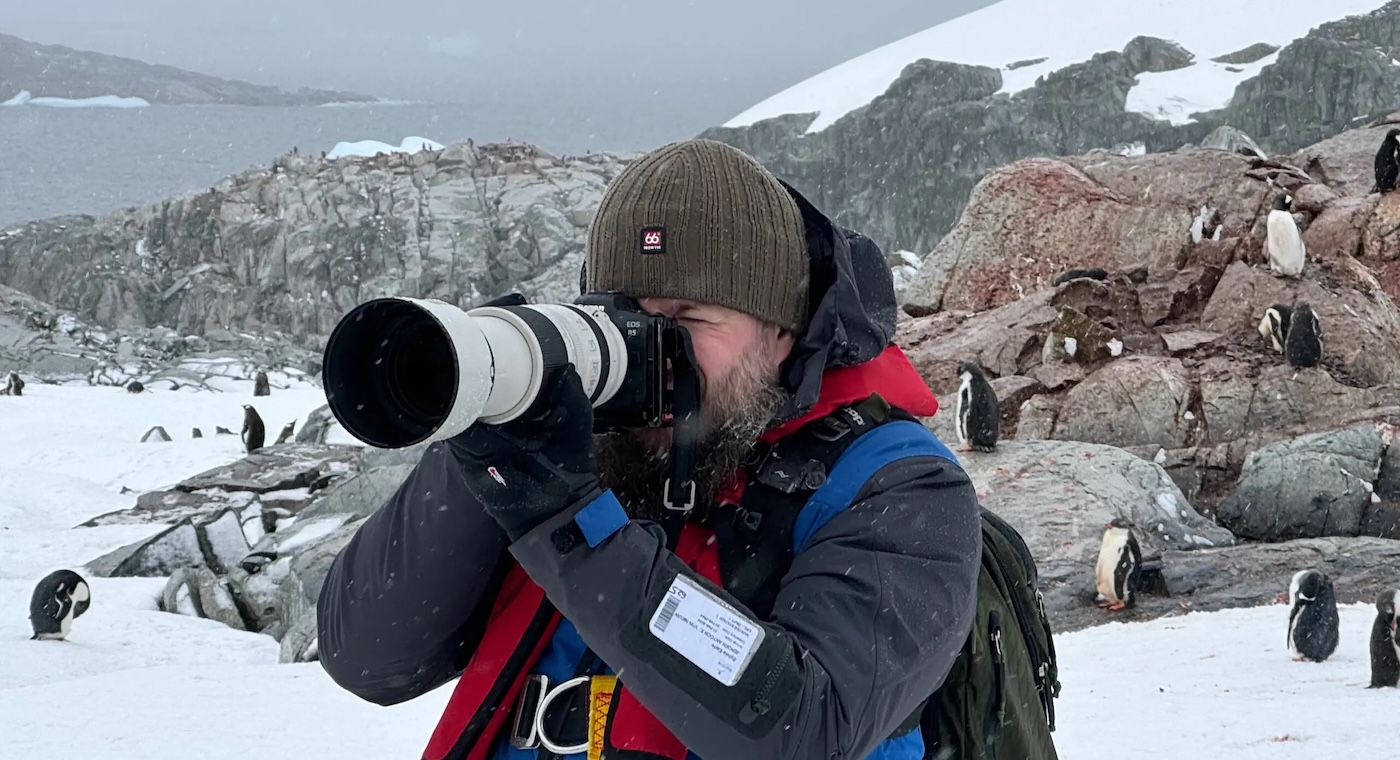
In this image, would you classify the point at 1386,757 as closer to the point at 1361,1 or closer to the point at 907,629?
the point at 907,629

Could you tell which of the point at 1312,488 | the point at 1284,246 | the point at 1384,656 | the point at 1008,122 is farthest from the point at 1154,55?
the point at 1384,656

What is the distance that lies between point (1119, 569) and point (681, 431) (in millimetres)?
6052

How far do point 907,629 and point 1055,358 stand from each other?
381 inches

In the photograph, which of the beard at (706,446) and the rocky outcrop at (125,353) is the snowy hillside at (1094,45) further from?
the beard at (706,446)

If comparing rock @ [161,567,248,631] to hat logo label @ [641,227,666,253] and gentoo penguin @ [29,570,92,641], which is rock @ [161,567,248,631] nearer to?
gentoo penguin @ [29,570,92,641]

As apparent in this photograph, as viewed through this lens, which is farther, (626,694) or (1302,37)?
(1302,37)

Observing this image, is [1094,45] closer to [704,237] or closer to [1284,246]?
[1284,246]

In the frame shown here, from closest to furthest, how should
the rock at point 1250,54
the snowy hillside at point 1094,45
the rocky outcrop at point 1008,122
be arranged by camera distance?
1. the rocky outcrop at point 1008,122
2. the rock at point 1250,54
3. the snowy hillside at point 1094,45

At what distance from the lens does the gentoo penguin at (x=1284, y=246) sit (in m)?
10.2

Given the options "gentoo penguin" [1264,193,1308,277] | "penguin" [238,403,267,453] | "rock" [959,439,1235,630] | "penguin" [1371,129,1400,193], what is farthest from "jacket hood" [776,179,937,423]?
"penguin" [238,403,267,453]

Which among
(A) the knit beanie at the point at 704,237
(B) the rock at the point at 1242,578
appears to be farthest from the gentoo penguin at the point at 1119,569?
(A) the knit beanie at the point at 704,237

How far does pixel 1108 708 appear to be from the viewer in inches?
178

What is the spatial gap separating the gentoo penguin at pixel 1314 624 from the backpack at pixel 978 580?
4249mm

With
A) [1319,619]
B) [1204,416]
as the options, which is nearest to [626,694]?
[1319,619]
